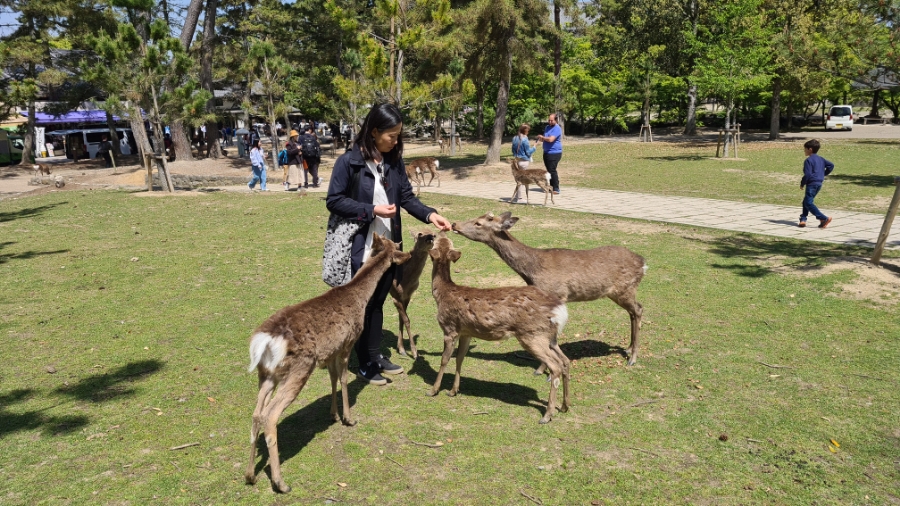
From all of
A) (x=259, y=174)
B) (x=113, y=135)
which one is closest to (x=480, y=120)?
(x=113, y=135)

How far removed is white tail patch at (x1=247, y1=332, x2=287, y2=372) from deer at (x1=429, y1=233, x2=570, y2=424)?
5.19 feet

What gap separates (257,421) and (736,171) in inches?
833

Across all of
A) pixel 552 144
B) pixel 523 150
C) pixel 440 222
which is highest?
pixel 552 144

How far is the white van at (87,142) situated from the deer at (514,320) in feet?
128

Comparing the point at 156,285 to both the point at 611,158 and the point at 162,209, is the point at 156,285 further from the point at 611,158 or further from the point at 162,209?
the point at 611,158

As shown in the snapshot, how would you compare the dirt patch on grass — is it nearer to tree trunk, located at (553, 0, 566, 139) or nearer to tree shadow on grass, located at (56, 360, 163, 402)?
tree shadow on grass, located at (56, 360, 163, 402)

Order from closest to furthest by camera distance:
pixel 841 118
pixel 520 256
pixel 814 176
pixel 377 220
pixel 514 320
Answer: pixel 514 320 → pixel 377 220 → pixel 520 256 → pixel 814 176 → pixel 841 118

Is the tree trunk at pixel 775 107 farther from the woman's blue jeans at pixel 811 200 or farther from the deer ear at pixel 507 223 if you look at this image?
the deer ear at pixel 507 223

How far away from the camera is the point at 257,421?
12.3 ft

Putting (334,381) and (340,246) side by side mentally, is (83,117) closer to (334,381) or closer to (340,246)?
(340,246)

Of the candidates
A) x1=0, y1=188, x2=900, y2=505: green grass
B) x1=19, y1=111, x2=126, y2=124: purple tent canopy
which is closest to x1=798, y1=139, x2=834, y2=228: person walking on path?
x1=0, y1=188, x2=900, y2=505: green grass

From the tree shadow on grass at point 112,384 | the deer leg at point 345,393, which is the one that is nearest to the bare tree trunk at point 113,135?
the tree shadow on grass at point 112,384

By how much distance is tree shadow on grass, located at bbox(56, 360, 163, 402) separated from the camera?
5.14 meters

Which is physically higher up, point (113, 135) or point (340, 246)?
point (113, 135)
